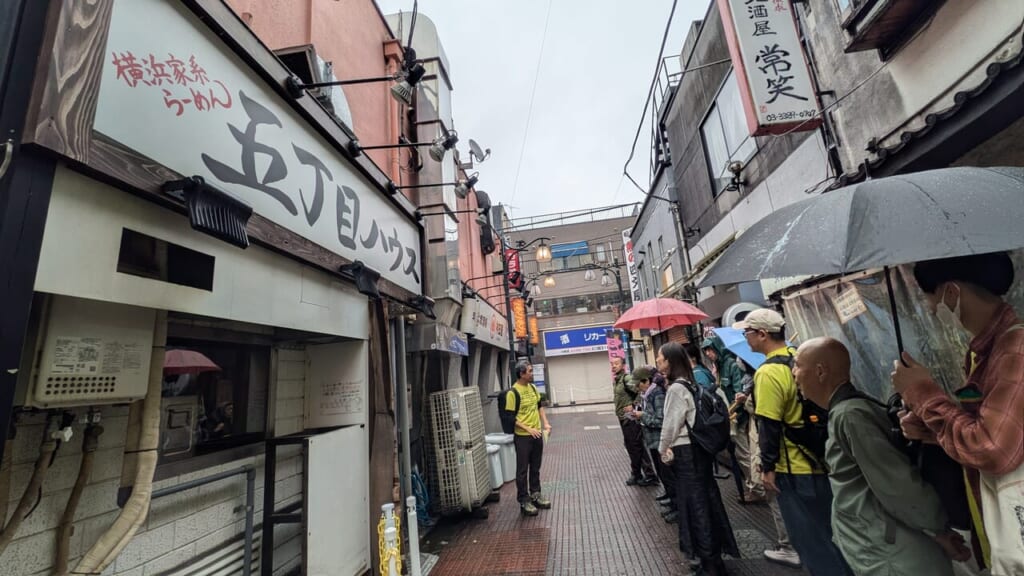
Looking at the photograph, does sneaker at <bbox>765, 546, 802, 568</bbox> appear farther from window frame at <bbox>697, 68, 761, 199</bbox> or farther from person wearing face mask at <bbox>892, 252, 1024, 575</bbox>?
window frame at <bbox>697, 68, 761, 199</bbox>

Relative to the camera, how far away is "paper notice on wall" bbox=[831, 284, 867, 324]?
147 inches

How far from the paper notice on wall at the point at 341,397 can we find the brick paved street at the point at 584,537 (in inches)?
83.2

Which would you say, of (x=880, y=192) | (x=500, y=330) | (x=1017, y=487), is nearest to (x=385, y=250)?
(x=880, y=192)

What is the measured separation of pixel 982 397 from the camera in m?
1.65

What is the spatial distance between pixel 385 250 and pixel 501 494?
4.93 metres

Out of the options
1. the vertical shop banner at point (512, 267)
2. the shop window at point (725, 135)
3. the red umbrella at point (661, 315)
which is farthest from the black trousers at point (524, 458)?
the vertical shop banner at point (512, 267)

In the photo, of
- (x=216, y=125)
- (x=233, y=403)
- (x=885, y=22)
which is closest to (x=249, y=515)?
(x=233, y=403)

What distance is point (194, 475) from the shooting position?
9.25ft

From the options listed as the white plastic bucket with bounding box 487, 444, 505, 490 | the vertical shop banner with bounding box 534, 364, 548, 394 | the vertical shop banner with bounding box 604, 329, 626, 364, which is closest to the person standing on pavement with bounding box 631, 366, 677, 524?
the white plastic bucket with bounding box 487, 444, 505, 490

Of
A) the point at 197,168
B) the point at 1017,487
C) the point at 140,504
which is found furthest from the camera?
the point at 197,168

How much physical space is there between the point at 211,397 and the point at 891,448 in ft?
15.0

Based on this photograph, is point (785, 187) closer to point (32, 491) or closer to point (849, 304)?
point (849, 304)

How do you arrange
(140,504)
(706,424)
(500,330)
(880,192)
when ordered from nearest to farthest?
1. (880,192)
2. (140,504)
3. (706,424)
4. (500,330)

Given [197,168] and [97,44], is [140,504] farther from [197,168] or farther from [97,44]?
[97,44]
